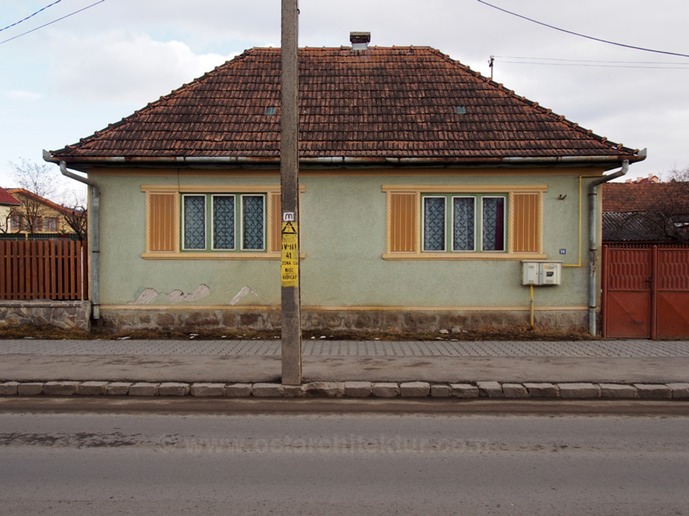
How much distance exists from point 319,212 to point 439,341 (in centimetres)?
348

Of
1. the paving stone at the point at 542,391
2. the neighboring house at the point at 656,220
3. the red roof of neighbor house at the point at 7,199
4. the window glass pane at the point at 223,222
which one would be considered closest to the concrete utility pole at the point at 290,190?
the paving stone at the point at 542,391

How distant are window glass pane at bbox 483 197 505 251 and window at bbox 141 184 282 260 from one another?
4.22 m

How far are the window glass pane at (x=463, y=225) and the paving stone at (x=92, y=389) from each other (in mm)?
7143

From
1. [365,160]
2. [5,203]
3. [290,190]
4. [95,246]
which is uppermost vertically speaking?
[5,203]

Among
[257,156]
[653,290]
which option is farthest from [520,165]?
[257,156]

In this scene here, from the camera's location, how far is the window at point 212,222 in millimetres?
11969

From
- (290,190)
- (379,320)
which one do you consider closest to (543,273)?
(379,320)

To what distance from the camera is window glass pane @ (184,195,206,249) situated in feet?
39.8

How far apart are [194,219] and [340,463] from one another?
25.9ft

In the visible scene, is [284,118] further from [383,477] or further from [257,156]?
[383,477]

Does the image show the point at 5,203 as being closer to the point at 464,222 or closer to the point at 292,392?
the point at 464,222

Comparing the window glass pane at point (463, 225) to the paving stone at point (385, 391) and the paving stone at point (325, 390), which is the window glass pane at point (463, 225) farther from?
the paving stone at point (325, 390)

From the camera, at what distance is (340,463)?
538 centimetres

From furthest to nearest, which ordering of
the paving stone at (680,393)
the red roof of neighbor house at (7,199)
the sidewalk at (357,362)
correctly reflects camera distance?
the red roof of neighbor house at (7,199), the sidewalk at (357,362), the paving stone at (680,393)
